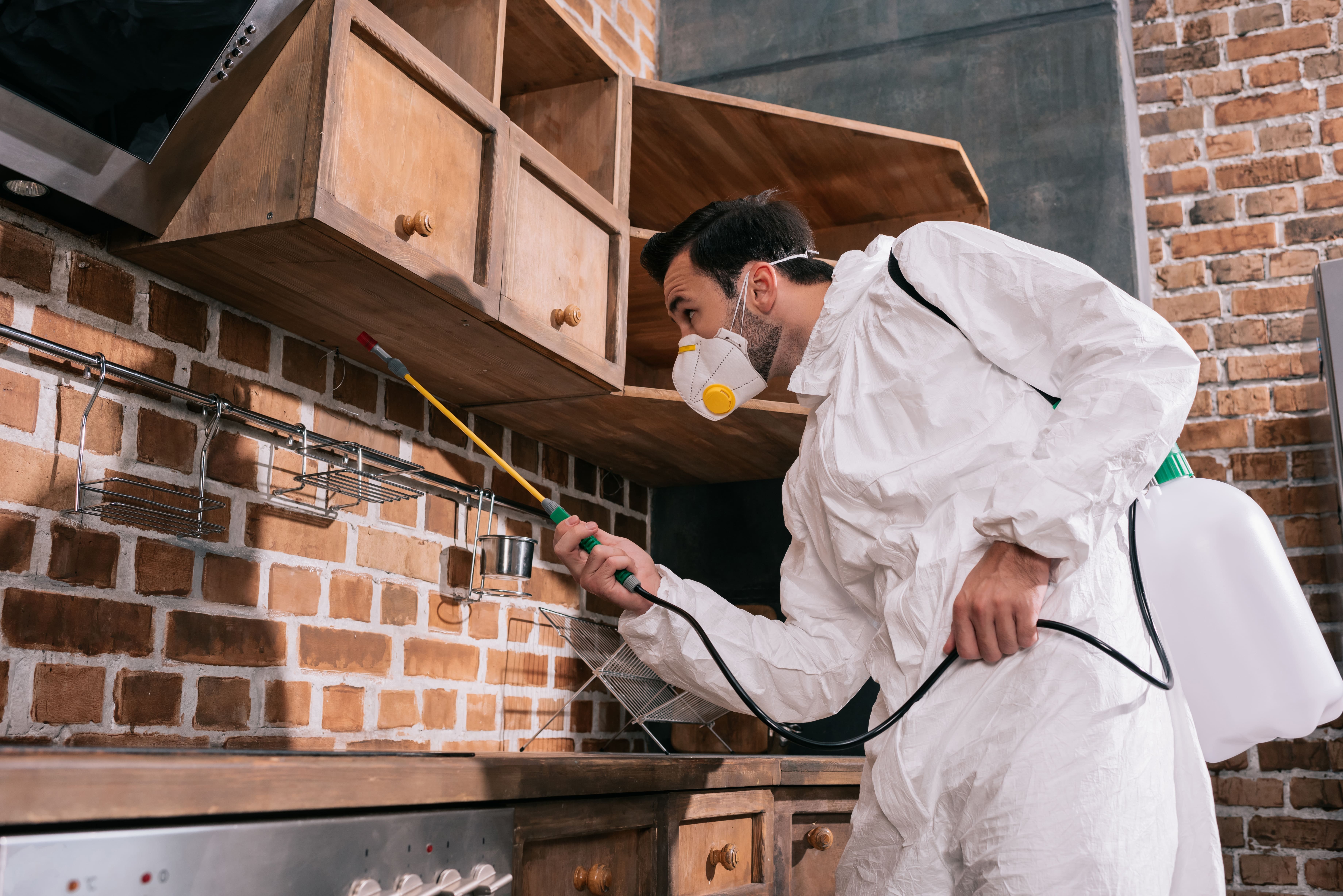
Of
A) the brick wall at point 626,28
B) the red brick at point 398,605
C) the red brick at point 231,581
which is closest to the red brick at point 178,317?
the red brick at point 231,581

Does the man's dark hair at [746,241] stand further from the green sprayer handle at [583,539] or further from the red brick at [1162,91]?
the red brick at [1162,91]

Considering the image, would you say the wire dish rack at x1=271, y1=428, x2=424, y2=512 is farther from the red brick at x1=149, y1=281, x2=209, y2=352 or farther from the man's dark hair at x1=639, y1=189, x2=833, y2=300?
the man's dark hair at x1=639, y1=189, x2=833, y2=300

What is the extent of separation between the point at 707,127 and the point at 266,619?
54.8 inches

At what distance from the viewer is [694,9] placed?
3.25 meters

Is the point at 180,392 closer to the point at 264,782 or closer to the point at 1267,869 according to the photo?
the point at 264,782

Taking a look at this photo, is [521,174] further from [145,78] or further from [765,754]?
[765,754]

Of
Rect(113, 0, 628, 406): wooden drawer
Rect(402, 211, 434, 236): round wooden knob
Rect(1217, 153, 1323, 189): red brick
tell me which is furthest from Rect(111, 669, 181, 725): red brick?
Rect(1217, 153, 1323, 189): red brick

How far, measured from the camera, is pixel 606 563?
5.12ft

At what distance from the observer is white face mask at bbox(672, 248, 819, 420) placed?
182 cm

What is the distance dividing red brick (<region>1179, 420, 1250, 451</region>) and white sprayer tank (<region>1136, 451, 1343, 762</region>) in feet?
4.60

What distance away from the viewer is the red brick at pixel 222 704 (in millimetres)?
1512

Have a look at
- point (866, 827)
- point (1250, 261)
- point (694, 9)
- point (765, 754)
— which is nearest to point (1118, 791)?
point (866, 827)

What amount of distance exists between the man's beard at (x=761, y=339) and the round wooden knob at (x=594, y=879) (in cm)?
85

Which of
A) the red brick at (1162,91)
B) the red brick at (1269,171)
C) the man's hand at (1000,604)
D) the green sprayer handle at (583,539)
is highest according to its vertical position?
the red brick at (1162,91)
